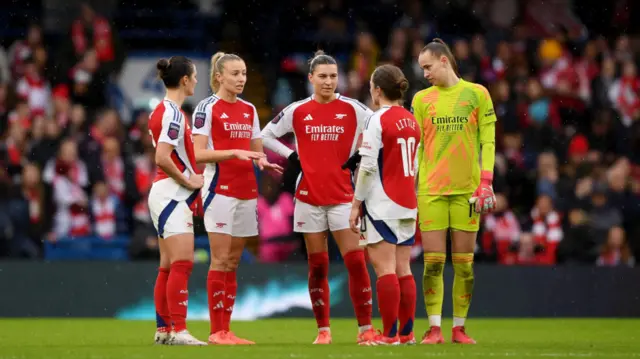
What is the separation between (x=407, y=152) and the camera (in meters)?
10.1

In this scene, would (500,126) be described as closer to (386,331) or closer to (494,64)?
(494,64)

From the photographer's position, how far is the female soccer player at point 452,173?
1075cm

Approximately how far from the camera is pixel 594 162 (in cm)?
1806

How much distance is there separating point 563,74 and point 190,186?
11118 millimetres

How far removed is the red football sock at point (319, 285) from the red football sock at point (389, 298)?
0.89 metres

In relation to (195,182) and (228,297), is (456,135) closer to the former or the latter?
(195,182)

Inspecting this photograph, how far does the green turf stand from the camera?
31.1 feet

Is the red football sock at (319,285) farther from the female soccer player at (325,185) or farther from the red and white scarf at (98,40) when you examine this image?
the red and white scarf at (98,40)

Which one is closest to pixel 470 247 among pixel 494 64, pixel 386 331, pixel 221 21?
pixel 386 331

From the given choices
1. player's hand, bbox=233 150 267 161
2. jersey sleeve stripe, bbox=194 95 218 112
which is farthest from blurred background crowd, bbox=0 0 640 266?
player's hand, bbox=233 150 267 161

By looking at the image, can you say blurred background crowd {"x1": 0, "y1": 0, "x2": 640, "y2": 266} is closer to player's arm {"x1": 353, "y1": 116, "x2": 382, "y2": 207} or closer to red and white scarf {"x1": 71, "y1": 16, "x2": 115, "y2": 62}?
red and white scarf {"x1": 71, "y1": 16, "x2": 115, "y2": 62}

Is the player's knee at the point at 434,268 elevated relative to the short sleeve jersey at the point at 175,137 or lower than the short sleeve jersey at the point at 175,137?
lower

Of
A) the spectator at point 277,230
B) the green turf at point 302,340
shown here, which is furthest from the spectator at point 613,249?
the spectator at point 277,230

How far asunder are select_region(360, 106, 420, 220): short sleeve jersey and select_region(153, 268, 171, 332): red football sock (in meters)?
1.73
